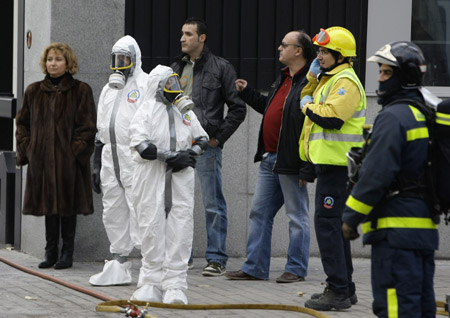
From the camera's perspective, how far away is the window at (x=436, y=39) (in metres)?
10.7

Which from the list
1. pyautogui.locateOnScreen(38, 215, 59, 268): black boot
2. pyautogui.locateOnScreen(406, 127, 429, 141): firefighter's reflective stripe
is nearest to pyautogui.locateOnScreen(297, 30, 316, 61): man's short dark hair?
pyautogui.locateOnScreen(38, 215, 59, 268): black boot

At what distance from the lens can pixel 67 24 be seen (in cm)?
997

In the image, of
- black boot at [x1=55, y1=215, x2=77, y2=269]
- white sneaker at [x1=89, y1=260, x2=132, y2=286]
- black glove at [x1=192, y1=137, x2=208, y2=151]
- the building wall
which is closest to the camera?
black glove at [x1=192, y1=137, x2=208, y2=151]

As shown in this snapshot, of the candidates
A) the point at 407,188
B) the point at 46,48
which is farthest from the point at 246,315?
the point at 46,48

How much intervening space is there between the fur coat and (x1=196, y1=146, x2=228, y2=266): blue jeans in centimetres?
110

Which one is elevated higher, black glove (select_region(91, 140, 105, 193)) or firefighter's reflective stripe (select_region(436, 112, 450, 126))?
firefighter's reflective stripe (select_region(436, 112, 450, 126))

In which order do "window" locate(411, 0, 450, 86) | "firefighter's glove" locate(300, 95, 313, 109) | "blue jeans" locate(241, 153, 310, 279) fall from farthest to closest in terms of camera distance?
"window" locate(411, 0, 450, 86), "blue jeans" locate(241, 153, 310, 279), "firefighter's glove" locate(300, 95, 313, 109)

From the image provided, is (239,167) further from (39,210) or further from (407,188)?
(407,188)

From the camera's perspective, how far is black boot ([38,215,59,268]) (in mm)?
9641

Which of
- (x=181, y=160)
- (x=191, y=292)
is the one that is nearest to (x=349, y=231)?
(x=181, y=160)

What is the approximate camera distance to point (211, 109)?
953 centimetres

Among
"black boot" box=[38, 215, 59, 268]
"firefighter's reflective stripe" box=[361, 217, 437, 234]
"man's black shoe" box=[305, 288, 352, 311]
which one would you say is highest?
"firefighter's reflective stripe" box=[361, 217, 437, 234]

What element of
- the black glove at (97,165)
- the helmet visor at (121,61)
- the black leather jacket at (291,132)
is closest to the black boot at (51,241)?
the black glove at (97,165)

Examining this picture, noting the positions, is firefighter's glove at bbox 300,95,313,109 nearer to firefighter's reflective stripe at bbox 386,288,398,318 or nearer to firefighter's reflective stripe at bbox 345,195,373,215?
firefighter's reflective stripe at bbox 345,195,373,215
